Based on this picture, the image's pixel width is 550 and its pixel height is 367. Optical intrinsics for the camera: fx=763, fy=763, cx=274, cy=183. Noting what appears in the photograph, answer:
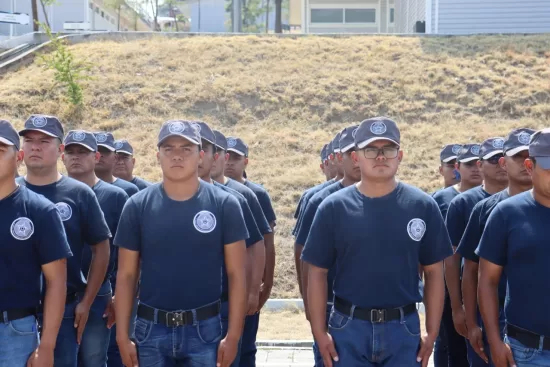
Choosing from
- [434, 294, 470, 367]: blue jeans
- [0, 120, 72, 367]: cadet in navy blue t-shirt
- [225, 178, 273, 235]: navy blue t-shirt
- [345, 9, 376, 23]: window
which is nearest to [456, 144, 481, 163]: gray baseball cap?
[434, 294, 470, 367]: blue jeans

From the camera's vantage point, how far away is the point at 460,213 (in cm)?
593

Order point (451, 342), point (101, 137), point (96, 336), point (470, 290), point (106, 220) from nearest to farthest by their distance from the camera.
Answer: point (470, 290)
point (96, 336)
point (106, 220)
point (451, 342)
point (101, 137)

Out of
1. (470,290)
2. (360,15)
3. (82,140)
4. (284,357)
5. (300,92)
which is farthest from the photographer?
(360,15)

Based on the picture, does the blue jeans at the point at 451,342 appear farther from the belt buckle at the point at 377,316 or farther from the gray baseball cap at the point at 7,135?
the gray baseball cap at the point at 7,135

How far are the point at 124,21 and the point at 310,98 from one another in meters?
51.7

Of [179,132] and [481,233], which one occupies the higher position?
[179,132]

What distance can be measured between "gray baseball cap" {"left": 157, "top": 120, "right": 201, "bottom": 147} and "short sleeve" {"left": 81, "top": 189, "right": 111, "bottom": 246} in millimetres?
957

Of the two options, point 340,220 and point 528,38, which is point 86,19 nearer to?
point 528,38

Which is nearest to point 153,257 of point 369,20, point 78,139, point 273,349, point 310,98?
point 78,139

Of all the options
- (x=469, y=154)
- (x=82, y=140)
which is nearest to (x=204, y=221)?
(x=82, y=140)

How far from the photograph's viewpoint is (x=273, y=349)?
28.8ft

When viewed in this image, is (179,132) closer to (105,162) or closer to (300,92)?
(105,162)

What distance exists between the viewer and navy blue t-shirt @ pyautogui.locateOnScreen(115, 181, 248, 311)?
4.48 metres

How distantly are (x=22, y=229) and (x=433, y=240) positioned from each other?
2.39 metres
